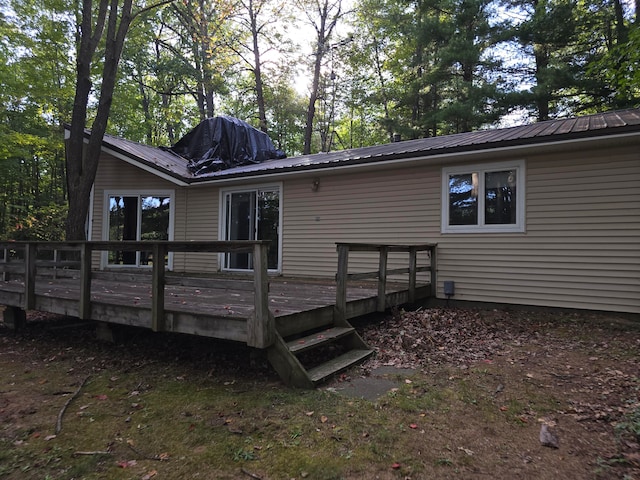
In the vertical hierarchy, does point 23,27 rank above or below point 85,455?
above

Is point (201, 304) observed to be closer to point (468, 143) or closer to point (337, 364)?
point (337, 364)

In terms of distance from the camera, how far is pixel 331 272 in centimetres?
834

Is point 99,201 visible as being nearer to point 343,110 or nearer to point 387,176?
point 387,176

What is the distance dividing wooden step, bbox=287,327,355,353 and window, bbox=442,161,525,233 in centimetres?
363

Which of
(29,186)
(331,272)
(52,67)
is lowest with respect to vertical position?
(331,272)

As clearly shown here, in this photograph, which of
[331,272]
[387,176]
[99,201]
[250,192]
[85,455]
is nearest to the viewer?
[85,455]

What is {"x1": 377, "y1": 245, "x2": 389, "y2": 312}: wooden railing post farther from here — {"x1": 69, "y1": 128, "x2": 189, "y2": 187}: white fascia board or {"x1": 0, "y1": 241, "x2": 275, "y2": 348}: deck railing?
{"x1": 69, "y1": 128, "x2": 189, "y2": 187}: white fascia board

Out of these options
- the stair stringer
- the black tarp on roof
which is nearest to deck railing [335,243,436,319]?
the stair stringer

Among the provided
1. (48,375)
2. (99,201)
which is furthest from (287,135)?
(48,375)

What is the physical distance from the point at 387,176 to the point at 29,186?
1858 centimetres

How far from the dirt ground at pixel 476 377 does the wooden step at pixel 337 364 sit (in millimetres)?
108

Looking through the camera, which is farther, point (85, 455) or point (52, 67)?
point (52, 67)

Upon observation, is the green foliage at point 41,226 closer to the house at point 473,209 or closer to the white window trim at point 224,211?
the house at point 473,209

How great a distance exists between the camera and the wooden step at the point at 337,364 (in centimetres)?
345
